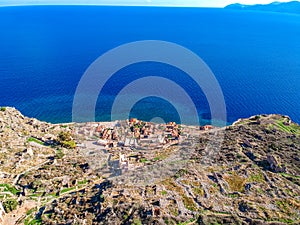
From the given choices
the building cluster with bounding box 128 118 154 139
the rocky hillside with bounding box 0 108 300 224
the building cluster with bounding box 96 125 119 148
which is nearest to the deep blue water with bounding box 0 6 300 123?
the building cluster with bounding box 128 118 154 139

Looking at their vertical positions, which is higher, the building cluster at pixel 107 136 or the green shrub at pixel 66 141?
the building cluster at pixel 107 136

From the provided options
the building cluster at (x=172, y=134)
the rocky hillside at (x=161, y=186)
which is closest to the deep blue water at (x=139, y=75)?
the building cluster at (x=172, y=134)

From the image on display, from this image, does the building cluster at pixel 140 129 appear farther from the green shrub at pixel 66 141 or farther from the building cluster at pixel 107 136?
the green shrub at pixel 66 141

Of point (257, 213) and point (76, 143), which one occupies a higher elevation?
point (76, 143)

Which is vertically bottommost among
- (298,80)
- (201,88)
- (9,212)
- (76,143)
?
(9,212)

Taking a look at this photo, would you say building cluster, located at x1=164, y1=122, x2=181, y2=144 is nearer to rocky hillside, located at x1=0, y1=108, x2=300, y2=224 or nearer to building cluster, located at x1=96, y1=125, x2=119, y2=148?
rocky hillside, located at x1=0, y1=108, x2=300, y2=224

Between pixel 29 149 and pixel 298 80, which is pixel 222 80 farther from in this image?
pixel 29 149

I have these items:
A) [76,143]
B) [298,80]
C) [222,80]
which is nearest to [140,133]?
[76,143]

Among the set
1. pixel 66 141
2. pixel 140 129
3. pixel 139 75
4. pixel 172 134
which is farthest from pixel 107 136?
pixel 139 75

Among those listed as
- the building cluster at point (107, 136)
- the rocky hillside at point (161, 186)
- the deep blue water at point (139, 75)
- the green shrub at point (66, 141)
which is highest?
the deep blue water at point (139, 75)
